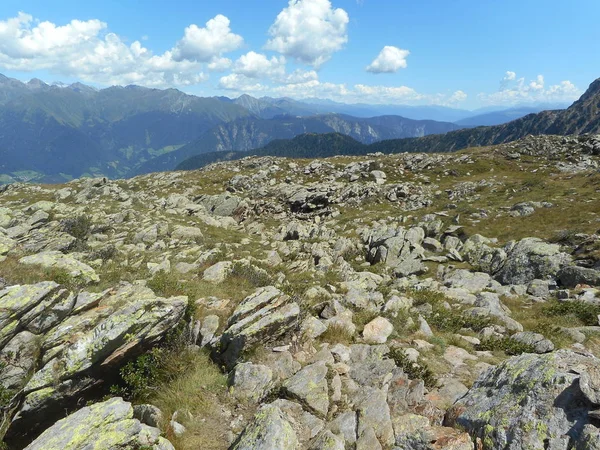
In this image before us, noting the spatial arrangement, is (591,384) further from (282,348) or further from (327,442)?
(282,348)

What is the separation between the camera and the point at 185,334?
36.1 ft

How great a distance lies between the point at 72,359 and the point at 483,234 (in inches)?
1475

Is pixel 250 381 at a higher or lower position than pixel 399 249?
higher

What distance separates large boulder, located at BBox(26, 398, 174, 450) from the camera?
653 cm

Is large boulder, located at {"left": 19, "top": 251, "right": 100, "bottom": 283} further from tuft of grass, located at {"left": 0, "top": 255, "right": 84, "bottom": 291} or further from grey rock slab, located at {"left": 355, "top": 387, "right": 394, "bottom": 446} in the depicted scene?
grey rock slab, located at {"left": 355, "top": 387, "right": 394, "bottom": 446}

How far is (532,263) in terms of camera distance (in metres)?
24.5

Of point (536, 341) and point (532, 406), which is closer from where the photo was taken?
point (532, 406)

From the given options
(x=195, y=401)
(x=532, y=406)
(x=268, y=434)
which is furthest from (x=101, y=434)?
(x=532, y=406)

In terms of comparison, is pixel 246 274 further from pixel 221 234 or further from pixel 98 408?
pixel 221 234

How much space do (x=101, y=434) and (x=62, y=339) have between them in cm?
404

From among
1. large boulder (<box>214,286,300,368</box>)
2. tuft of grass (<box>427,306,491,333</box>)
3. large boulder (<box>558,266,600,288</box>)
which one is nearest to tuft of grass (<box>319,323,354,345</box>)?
large boulder (<box>214,286,300,368</box>)

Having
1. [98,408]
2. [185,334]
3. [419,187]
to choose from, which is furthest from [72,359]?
[419,187]

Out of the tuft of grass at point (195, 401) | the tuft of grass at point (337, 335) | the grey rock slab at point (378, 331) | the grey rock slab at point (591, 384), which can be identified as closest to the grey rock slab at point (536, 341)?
the grey rock slab at point (378, 331)

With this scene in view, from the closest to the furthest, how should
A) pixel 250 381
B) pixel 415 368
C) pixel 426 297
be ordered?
pixel 250 381, pixel 415 368, pixel 426 297
